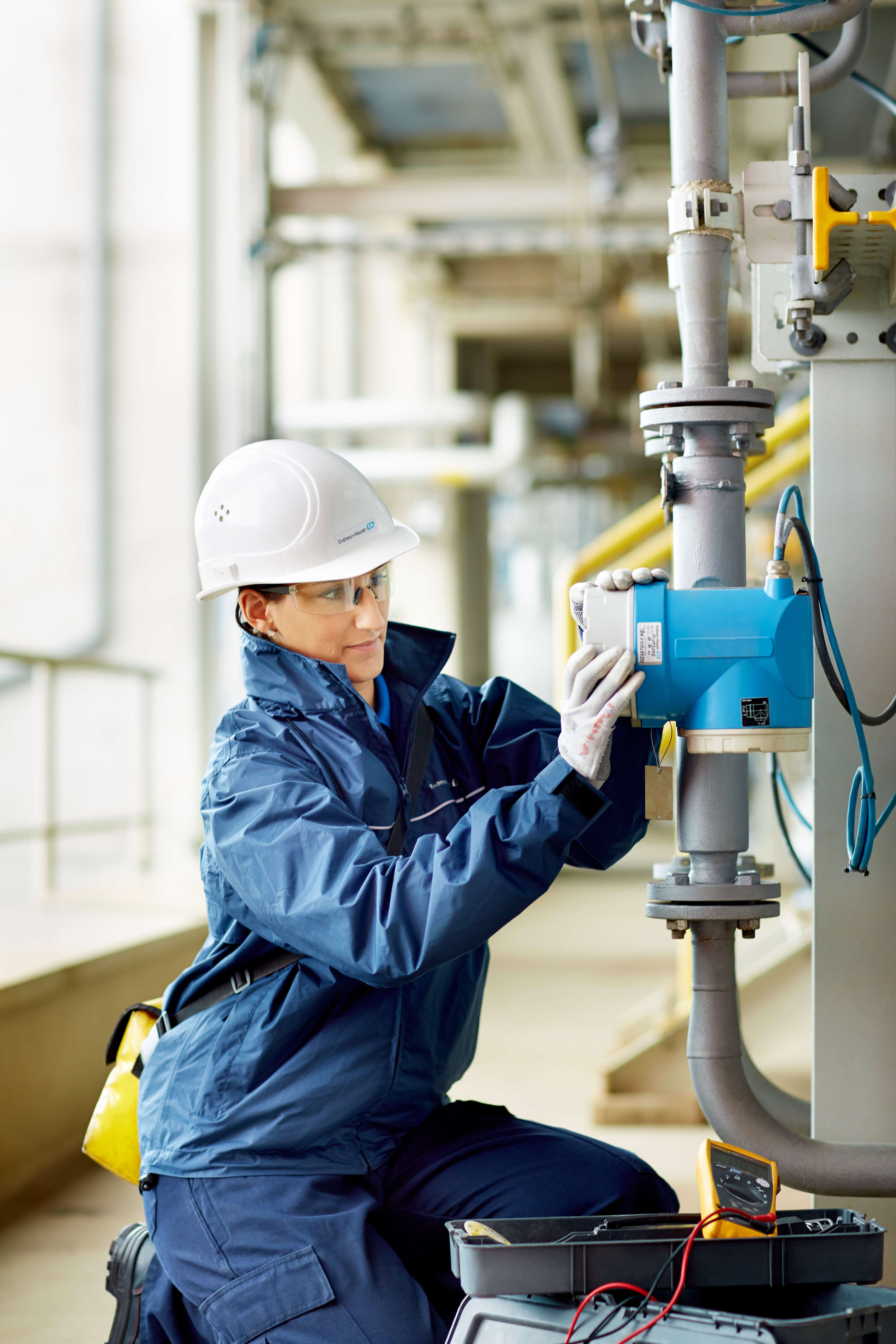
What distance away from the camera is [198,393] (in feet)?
19.7

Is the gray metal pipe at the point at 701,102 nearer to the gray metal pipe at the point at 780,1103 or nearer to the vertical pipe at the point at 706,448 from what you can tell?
the vertical pipe at the point at 706,448

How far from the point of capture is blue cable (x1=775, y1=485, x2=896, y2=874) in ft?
6.06

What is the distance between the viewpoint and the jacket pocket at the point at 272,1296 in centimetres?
171

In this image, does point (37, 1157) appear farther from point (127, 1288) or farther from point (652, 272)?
point (652, 272)

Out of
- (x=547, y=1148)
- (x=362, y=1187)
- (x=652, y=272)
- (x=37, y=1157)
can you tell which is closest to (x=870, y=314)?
(x=547, y=1148)

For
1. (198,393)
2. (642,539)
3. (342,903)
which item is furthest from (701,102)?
(198,393)

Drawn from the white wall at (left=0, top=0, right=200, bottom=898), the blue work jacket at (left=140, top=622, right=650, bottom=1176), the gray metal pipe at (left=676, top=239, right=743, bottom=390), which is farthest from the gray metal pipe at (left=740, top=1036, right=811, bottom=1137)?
the white wall at (left=0, top=0, right=200, bottom=898)

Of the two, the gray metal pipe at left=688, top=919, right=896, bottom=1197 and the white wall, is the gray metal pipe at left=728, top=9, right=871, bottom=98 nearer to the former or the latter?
the gray metal pipe at left=688, top=919, right=896, bottom=1197

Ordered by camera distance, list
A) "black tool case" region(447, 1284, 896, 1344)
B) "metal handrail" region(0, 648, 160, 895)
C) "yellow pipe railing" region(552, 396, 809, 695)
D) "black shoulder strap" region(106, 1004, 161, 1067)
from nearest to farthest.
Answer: "black tool case" region(447, 1284, 896, 1344)
"black shoulder strap" region(106, 1004, 161, 1067)
"yellow pipe railing" region(552, 396, 809, 695)
"metal handrail" region(0, 648, 160, 895)

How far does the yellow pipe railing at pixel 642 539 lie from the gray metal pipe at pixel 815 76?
1.35m

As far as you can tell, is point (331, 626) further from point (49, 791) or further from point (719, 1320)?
point (49, 791)

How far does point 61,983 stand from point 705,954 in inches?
78.7

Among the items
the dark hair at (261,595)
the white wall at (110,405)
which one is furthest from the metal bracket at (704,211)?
the white wall at (110,405)

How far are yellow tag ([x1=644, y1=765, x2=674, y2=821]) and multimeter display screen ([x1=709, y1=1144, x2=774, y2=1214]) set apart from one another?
419 mm
